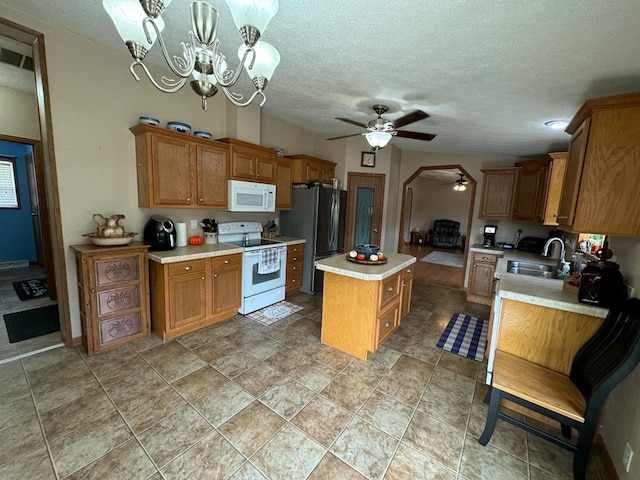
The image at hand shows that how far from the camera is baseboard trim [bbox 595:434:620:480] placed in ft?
5.04

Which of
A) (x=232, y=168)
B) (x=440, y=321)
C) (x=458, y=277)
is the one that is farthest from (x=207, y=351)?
(x=458, y=277)

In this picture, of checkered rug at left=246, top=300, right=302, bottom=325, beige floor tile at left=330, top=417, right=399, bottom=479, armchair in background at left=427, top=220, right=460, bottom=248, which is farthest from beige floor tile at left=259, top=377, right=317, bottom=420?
armchair in background at left=427, top=220, right=460, bottom=248

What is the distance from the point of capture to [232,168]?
336 cm

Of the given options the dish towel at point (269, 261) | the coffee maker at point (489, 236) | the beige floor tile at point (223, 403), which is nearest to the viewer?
the beige floor tile at point (223, 403)

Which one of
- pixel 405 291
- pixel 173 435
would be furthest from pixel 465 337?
pixel 173 435

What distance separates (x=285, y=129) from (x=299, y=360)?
364cm

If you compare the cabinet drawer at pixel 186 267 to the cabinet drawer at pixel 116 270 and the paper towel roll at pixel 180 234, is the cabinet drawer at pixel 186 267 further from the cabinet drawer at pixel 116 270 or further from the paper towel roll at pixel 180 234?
the paper towel roll at pixel 180 234

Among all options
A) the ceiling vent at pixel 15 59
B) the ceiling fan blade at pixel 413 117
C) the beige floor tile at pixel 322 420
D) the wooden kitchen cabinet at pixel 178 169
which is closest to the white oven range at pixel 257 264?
the wooden kitchen cabinet at pixel 178 169

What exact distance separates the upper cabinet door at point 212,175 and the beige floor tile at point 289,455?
2.50m

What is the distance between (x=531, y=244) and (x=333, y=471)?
14.7 feet

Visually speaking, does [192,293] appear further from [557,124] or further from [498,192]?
[498,192]

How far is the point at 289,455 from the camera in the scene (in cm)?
158

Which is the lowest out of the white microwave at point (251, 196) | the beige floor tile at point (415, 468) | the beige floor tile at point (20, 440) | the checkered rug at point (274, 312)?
the beige floor tile at point (415, 468)

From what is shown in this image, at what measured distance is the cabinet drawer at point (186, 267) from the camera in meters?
2.67
